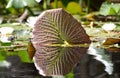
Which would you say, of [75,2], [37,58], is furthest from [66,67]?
[75,2]

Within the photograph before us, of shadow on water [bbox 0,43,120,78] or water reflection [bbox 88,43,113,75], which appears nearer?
shadow on water [bbox 0,43,120,78]

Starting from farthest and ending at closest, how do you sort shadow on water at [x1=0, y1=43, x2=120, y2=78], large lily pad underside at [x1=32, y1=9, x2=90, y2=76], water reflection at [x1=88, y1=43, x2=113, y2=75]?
large lily pad underside at [x1=32, y1=9, x2=90, y2=76], water reflection at [x1=88, y1=43, x2=113, y2=75], shadow on water at [x1=0, y1=43, x2=120, y2=78]

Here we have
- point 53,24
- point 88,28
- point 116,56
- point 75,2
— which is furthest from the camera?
point 75,2

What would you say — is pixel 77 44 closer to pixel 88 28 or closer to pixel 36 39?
pixel 36 39

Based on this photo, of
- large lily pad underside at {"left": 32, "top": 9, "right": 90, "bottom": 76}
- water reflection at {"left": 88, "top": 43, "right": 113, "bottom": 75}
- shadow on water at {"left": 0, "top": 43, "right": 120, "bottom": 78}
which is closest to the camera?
shadow on water at {"left": 0, "top": 43, "right": 120, "bottom": 78}

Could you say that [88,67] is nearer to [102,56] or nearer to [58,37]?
[102,56]

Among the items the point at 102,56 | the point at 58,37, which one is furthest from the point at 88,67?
the point at 58,37
